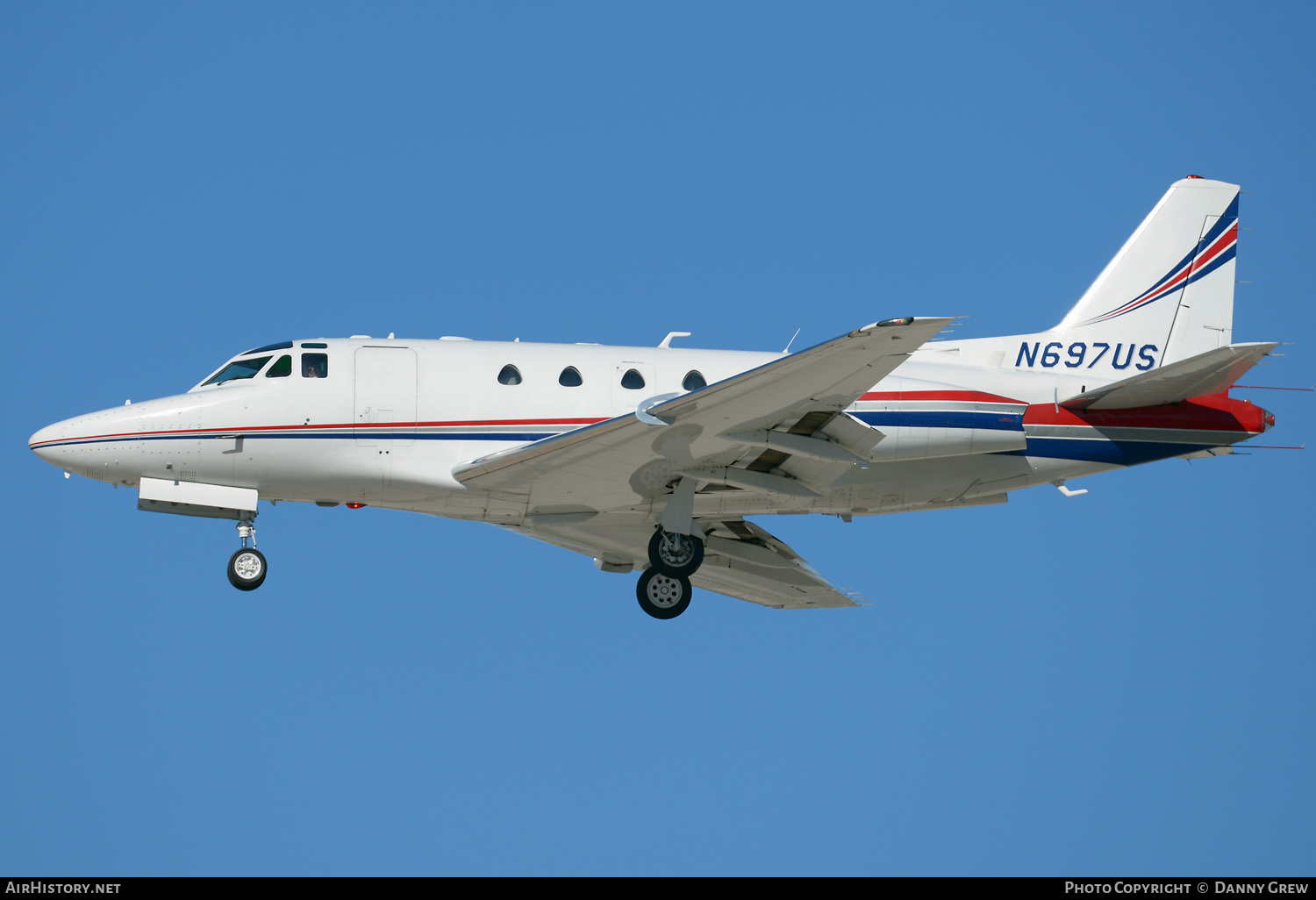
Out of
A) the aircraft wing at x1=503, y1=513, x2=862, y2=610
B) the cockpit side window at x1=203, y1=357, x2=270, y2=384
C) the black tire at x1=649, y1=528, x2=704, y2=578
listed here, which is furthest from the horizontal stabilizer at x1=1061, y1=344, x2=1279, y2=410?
the cockpit side window at x1=203, y1=357, x2=270, y2=384

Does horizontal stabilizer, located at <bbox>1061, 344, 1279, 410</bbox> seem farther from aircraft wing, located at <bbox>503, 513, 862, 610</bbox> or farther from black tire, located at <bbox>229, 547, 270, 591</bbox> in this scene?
black tire, located at <bbox>229, 547, 270, 591</bbox>

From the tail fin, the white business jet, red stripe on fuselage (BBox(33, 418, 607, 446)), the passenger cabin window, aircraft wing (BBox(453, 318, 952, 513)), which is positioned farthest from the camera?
the tail fin

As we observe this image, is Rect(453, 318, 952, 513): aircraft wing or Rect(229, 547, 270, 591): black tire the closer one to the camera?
Rect(453, 318, 952, 513): aircraft wing

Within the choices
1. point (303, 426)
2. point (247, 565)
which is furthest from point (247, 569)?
point (303, 426)

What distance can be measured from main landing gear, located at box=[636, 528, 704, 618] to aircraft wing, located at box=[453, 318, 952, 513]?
0.89 meters

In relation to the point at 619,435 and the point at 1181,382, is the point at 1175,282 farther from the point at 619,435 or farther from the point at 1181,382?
the point at 619,435

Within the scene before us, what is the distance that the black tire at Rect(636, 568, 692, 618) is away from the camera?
80.6 ft

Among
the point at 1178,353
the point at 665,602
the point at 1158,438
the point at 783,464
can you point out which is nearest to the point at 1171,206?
the point at 1178,353

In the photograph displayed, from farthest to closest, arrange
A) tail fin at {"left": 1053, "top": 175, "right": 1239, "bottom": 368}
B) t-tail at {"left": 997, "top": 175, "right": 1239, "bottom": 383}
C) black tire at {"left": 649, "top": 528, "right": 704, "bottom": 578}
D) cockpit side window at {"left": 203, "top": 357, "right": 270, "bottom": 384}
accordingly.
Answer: tail fin at {"left": 1053, "top": 175, "right": 1239, "bottom": 368}
t-tail at {"left": 997, "top": 175, "right": 1239, "bottom": 383}
black tire at {"left": 649, "top": 528, "right": 704, "bottom": 578}
cockpit side window at {"left": 203, "top": 357, "right": 270, "bottom": 384}

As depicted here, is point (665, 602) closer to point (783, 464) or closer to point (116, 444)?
point (783, 464)

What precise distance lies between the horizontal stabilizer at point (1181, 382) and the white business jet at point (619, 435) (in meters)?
0.04

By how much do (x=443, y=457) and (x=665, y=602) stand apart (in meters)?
4.53

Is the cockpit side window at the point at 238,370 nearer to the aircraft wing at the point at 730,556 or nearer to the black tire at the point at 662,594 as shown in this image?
the aircraft wing at the point at 730,556

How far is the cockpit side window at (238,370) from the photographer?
2361cm
